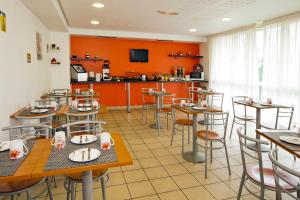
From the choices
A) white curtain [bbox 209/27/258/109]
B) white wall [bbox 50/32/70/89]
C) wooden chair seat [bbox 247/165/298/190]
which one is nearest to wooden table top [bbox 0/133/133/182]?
wooden chair seat [bbox 247/165/298/190]

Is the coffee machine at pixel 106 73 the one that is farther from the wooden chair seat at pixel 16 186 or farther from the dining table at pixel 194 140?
the wooden chair seat at pixel 16 186

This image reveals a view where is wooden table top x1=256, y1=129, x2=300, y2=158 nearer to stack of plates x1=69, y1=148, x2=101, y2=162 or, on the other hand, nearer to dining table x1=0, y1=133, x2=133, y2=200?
dining table x1=0, y1=133, x2=133, y2=200

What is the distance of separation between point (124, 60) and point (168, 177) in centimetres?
461

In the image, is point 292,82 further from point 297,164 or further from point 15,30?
point 15,30

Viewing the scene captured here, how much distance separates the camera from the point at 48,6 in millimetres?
3223

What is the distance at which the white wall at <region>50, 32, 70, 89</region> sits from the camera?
532cm

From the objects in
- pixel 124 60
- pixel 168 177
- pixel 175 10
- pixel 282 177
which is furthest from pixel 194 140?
pixel 124 60

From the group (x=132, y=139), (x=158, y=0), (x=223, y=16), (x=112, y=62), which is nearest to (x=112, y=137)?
(x=132, y=139)

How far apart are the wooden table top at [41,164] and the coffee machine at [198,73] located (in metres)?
5.62

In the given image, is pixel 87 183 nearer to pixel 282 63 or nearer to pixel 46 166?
pixel 46 166

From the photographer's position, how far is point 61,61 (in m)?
5.39

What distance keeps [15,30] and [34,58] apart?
0.93 metres

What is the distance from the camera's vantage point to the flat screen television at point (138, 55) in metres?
6.52

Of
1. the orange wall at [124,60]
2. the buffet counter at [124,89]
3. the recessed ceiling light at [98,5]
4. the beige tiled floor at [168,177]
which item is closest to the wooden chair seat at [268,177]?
the beige tiled floor at [168,177]
